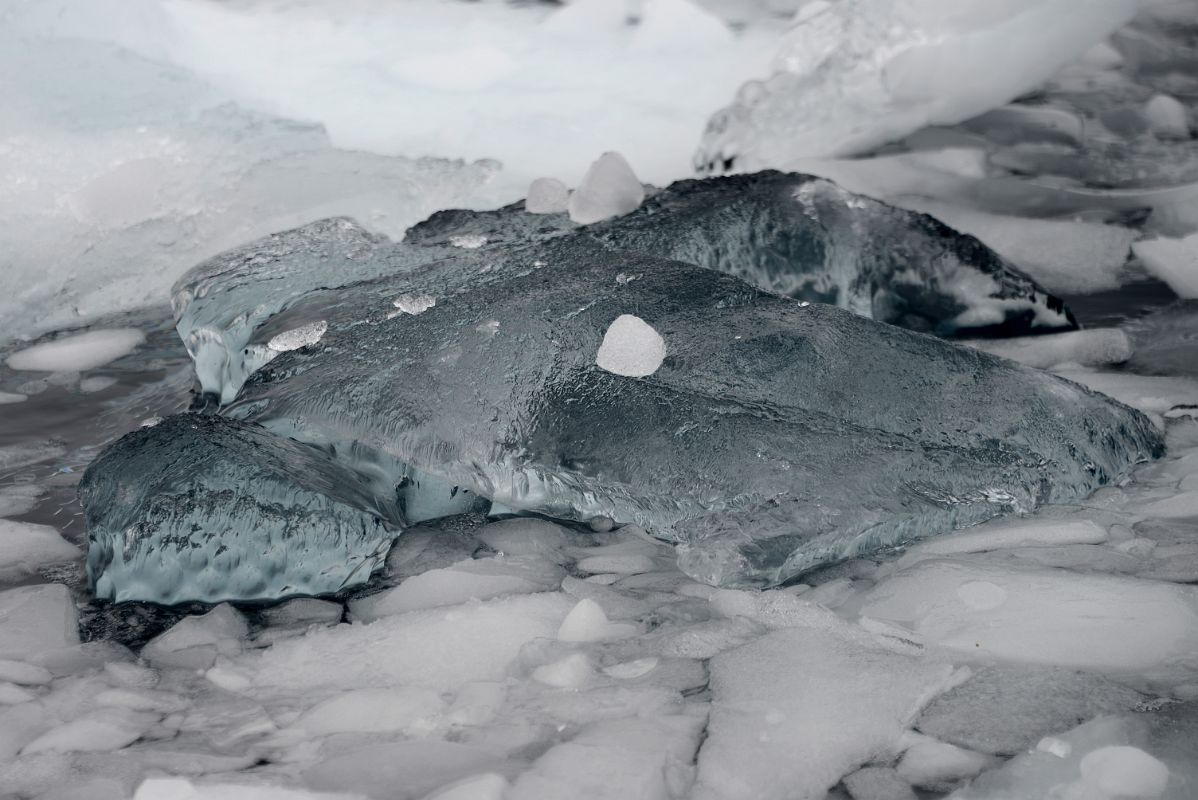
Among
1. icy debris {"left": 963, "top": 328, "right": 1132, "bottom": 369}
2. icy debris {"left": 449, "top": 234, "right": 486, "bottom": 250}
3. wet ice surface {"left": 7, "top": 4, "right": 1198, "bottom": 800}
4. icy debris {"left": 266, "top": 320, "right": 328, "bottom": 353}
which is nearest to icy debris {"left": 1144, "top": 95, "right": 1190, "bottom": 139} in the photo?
icy debris {"left": 963, "top": 328, "right": 1132, "bottom": 369}

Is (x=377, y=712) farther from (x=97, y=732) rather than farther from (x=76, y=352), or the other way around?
(x=76, y=352)

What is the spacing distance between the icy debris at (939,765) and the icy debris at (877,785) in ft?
0.04

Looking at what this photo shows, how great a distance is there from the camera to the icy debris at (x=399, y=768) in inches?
50.8

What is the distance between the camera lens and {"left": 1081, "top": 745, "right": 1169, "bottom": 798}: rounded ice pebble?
1.22 meters

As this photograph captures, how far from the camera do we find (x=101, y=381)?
2.60 m

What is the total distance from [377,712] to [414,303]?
92 cm

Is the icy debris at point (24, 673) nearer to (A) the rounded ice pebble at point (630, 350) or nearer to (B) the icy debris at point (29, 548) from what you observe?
(B) the icy debris at point (29, 548)

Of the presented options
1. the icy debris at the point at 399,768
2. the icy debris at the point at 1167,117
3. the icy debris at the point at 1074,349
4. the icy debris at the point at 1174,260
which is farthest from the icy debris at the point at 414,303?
the icy debris at the point at 1167,117

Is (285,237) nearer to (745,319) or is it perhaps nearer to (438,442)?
(438,442)

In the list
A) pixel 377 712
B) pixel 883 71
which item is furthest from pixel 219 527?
pixel 883 71

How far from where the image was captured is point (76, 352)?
2.72 m

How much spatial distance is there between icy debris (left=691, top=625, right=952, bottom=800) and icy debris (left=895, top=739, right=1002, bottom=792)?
3 centimetres

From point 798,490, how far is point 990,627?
0.34 m

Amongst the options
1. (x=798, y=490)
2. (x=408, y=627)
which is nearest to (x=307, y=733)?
(x=408, y=627)
